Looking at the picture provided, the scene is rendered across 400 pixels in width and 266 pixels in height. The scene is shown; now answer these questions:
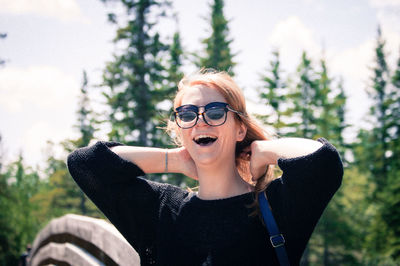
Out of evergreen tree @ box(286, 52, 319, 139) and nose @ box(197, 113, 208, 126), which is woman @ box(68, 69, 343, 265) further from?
evergreen tree @ box(286, 52, 319, 139)

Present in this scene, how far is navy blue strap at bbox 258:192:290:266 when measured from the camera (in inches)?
62.6

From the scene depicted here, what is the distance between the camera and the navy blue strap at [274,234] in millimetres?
1590

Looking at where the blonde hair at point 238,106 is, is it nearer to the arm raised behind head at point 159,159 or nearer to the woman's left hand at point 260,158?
the woman's left hand at point 260,158

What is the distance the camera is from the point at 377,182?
24.6 metres

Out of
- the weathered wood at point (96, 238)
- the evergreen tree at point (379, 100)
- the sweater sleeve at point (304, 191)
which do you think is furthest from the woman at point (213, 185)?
the evergreen tree at point (379, 100)

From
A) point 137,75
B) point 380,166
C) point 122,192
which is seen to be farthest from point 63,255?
point 380,166

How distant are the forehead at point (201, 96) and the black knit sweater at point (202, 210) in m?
0.53

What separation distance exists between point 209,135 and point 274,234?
2.06 feet

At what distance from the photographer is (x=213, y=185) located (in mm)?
1995

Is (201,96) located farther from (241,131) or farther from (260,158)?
(260,158)

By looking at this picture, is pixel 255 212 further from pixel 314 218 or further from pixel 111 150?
pixel 111 150

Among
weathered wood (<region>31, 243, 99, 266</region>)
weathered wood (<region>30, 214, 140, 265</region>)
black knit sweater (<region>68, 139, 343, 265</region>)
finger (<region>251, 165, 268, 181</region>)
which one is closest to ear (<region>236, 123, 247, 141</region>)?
finger (<region>251, 165, 268, 181</region>)

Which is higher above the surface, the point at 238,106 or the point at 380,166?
the point at 238,106

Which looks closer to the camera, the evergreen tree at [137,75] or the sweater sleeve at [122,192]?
the sweater sleeve at [122,192]
